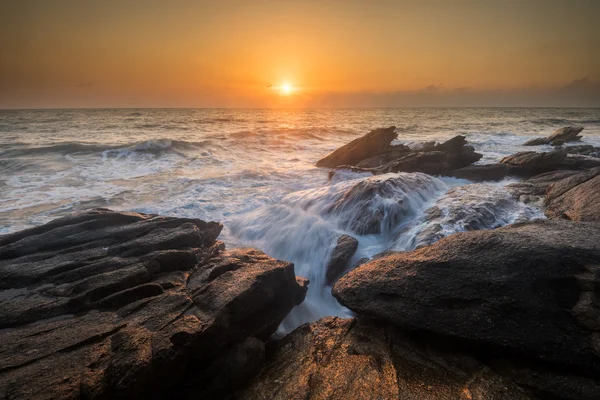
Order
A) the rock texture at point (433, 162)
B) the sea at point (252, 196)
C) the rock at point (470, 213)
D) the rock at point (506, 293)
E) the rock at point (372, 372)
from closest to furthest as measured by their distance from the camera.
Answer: the rock at point (372, 372) < the rock at point (506, 293) < the rock at point (470, 213) < the sea at point (252, 196) < the rock texture at point (433, 162)

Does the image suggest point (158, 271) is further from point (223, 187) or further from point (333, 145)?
point (333, 145)

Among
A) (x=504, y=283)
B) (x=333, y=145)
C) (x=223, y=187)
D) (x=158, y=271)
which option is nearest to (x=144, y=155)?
(x=223, y=187)

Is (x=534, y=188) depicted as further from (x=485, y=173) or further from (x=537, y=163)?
(x=537, y=163)

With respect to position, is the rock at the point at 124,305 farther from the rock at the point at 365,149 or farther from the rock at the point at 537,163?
the rock at the point at 365,149

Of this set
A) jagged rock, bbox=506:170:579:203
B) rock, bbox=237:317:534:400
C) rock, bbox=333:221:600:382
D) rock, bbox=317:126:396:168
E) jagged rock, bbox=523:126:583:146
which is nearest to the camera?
rock, bbox=237:317:534:400

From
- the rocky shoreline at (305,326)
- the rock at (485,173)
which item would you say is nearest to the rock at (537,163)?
the rock at (485,173)

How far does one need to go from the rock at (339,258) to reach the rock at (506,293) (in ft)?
8.10

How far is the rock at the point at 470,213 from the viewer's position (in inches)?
319

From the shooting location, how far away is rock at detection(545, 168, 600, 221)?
24.7ft

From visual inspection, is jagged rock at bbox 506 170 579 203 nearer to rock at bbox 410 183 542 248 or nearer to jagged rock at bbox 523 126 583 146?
rock at bbox 410 183 542 248

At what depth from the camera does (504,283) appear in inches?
167

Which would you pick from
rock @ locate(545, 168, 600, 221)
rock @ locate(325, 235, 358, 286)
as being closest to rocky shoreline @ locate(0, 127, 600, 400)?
rock @ locate(325, 235, 358, 286)

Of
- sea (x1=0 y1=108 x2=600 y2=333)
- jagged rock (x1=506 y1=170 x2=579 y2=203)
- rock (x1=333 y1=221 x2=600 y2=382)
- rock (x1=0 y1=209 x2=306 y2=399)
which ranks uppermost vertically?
rock (x1=333 y1=221 x2=600 y2=382)

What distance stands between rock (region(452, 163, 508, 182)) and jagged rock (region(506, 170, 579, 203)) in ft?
6.31
